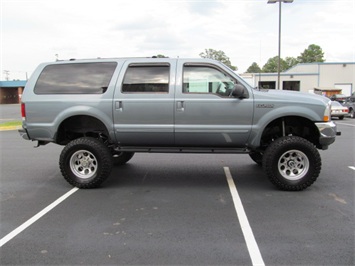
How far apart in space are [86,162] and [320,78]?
51845mm

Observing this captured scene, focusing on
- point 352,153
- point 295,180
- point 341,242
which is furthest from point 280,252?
point 352,153

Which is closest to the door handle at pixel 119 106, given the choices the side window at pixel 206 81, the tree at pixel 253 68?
the side window at pixel 206 81

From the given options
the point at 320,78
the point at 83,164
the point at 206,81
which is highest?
the point at 320,78

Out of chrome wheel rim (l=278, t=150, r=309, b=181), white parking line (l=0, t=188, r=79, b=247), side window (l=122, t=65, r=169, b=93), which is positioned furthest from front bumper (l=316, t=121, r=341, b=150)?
white parking line (l=0, t=188, r=79, b=247)

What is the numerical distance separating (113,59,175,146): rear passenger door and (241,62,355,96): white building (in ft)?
148

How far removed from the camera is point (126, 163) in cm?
790

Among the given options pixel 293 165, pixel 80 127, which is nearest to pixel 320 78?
pixel 293 165

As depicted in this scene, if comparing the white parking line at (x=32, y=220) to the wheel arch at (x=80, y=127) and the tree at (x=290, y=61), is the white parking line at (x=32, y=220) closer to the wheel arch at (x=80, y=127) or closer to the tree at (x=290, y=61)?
the wheel arch at (x=80, y=127)

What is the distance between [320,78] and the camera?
51688mm

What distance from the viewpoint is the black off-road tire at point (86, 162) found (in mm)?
5836

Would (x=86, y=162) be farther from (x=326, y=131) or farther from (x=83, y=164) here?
(x=326, y=131)

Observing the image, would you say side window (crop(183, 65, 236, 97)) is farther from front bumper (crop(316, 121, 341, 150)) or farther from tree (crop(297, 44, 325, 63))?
tree (crop(297, 44, 325, 63))

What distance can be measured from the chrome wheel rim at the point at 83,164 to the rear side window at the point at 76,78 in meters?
1.08

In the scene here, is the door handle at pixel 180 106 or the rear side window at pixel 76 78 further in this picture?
the rear side window at pixel 76 78
